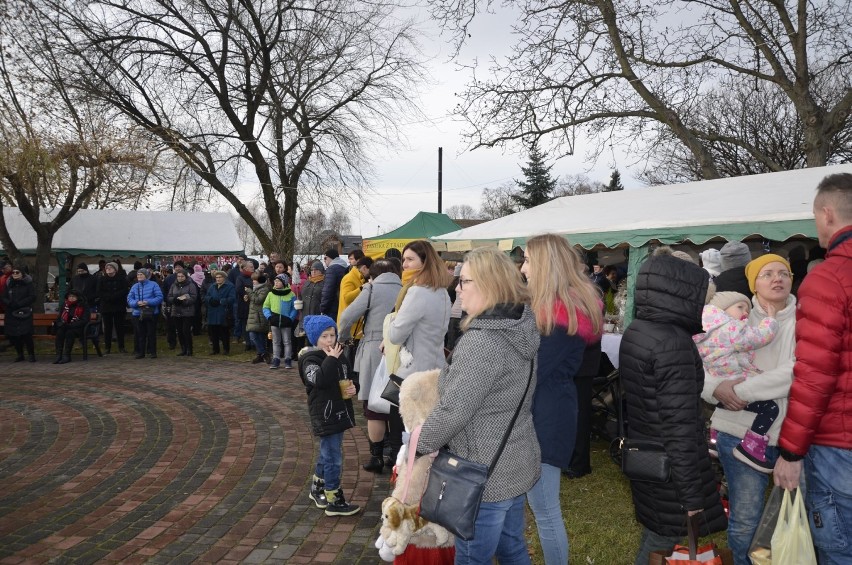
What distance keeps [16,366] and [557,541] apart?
11650mm

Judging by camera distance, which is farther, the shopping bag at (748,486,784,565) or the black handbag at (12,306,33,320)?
the black handbag at (12,306,33,320)

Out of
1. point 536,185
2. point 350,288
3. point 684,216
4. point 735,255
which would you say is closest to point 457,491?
point 735,255

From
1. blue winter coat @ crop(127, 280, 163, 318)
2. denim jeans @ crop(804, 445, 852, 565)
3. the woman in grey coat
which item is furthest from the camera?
blue winter coat @ crop(127, 280, 163, 318)

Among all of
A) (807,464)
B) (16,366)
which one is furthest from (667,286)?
(16,366)

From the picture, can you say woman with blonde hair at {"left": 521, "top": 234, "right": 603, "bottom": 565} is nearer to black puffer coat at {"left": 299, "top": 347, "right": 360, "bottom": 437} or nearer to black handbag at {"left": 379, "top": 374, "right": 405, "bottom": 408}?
black handbag at {"left": 379, "top": 374, "right": 405, "bottom": 408}

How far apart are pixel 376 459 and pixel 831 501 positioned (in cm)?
370

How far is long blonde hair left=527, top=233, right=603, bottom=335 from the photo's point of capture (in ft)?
9.91

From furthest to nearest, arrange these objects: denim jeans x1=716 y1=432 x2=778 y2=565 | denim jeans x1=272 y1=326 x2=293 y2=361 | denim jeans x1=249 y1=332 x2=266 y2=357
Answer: denim jeans x1=249 y1=332 x2=266 y2=357, denim jeans x1=272 y1=326 x2=293 y2=361, denim jeans x1=716 y1=432 x2=778 y2=565

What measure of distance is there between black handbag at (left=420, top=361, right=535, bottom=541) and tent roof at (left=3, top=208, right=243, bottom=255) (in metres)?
16.2

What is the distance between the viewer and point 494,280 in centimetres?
244

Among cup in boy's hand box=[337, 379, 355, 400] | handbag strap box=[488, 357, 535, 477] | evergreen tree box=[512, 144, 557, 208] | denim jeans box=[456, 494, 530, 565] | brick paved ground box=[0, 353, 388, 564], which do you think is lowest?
brick paved ground box=[0, 353, 388, 564]

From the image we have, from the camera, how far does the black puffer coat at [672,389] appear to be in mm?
2512

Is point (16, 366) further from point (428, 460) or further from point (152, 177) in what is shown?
point (428, 460)

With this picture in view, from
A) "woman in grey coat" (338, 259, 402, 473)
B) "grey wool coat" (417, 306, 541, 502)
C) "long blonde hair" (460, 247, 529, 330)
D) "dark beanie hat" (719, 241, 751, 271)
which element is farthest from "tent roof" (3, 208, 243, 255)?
"grey wool coat" (417, 306, 541, 502)
